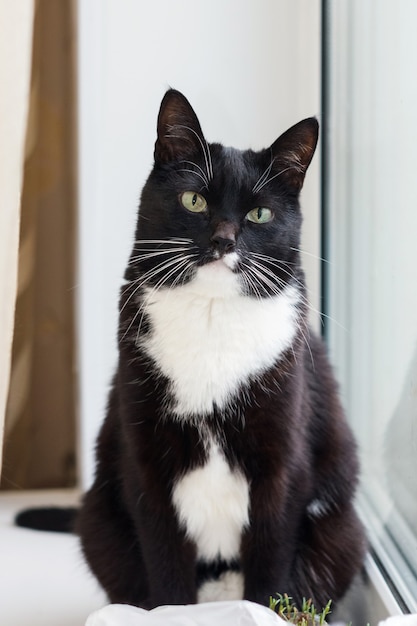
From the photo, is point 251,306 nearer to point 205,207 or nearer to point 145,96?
point 205,207

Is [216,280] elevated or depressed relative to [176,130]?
depressed

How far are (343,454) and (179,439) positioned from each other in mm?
293

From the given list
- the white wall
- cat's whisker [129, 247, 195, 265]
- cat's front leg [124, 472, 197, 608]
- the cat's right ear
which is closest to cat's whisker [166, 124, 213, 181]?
the cat's right ear

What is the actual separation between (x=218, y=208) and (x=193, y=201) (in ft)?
0.11

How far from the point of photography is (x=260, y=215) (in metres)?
1.04

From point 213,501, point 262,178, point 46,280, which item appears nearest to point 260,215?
point 262,178

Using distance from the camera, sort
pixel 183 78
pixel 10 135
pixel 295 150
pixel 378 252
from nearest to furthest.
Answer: pixel 295 150 < pixel 10 135 < pixel 378 252 < pixel 183 78

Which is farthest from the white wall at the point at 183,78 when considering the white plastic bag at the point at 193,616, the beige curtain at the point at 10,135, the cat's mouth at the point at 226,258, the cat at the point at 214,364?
the white plastic bag at the point at 193,616

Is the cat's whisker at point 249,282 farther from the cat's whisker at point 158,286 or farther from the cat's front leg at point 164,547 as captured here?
the cat's front leg at point 164,547

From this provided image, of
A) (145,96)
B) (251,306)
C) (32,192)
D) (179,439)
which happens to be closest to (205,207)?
(251,306)

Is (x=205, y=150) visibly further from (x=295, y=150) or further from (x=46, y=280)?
(x=46, y=280)

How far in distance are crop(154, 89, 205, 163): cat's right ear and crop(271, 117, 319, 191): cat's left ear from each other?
11cm

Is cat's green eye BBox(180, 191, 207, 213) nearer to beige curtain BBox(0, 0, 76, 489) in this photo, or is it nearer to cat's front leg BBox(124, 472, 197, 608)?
cat's front leg BBox(124, 472, 197, 608)

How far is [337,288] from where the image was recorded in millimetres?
1616
